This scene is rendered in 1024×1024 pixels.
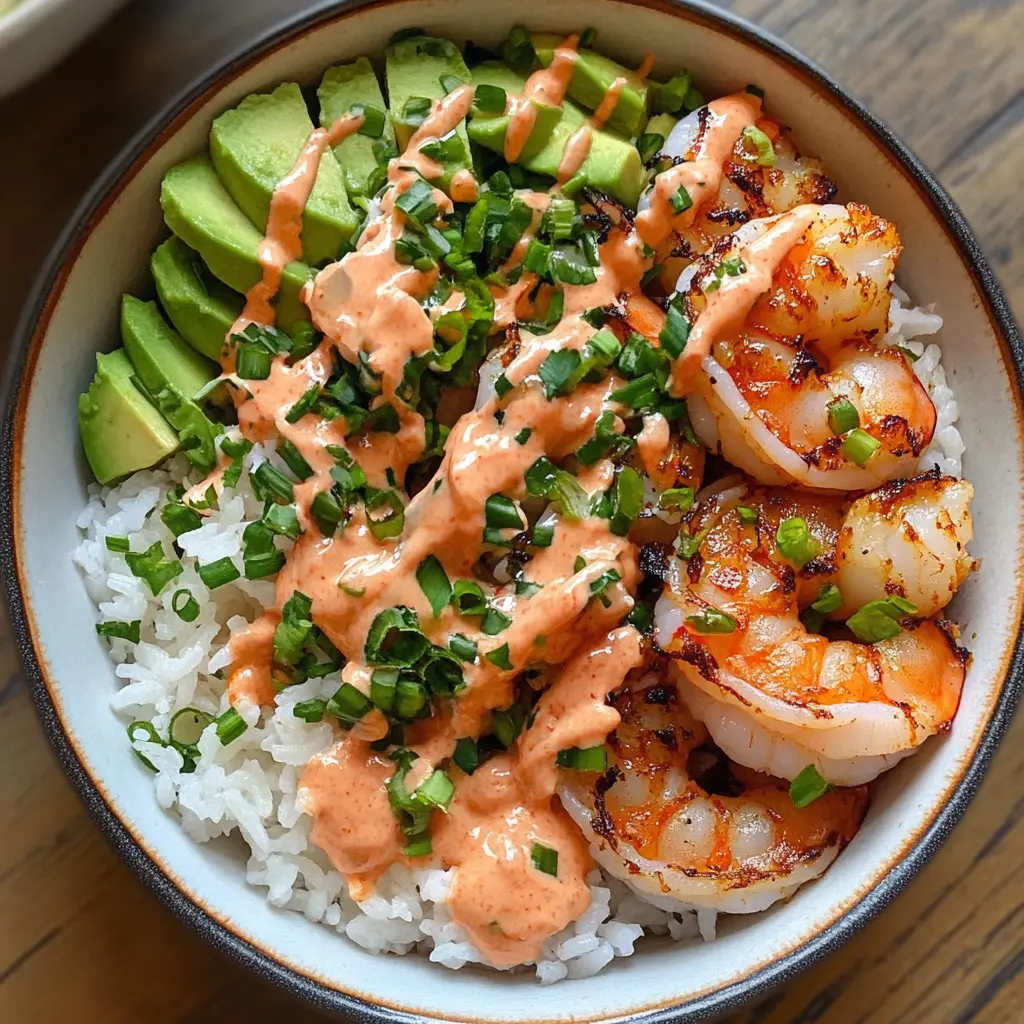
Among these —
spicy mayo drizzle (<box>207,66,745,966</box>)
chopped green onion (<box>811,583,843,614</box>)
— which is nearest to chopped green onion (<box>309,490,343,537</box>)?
spicy mayo drizzle (<box>207,66,745,966</box>)

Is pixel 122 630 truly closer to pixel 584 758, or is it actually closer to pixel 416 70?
pixel 584 758

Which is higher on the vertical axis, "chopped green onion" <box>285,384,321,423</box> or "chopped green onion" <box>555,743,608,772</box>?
"chopped green onion" <box>285,384,321,423</box>

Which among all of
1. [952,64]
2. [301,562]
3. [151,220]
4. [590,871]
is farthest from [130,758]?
[952,64]

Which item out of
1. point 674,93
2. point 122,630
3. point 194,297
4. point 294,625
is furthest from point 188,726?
point 674,93

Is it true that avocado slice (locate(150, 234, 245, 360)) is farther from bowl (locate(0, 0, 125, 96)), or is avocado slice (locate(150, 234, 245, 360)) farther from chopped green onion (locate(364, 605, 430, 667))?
chopped green onion (locate(364, 605, 430, 667))

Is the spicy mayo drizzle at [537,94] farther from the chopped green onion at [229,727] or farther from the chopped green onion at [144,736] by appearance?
the chopped green onion at [144,736]

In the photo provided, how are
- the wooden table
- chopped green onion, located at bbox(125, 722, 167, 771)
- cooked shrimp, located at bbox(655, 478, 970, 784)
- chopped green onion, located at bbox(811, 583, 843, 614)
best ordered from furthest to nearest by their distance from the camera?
the wooden table
chopped green onion, located at bbox(125, 722, 167, 771)
chopped green onion, located at bbox(811, 583, 843, 614)
cooked shrimp, located at bbox(655, 478, 970, 784)

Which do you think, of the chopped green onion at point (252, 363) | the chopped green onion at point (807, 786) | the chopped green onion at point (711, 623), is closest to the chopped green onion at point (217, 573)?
the chopped green onion at point (252, 363)
